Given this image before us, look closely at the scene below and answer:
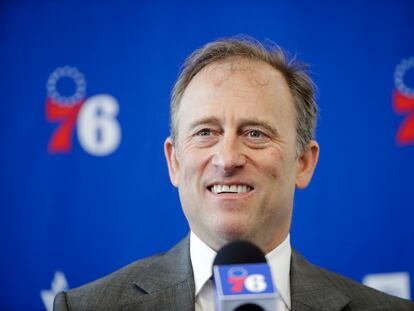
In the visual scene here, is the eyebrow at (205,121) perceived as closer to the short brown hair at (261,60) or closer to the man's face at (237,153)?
the man's face at (237,153)

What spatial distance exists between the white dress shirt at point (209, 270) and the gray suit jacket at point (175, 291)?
0.9 inches

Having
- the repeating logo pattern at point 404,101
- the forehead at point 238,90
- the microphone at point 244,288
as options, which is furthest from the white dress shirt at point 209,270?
the repeating logo pattern at point 404,101

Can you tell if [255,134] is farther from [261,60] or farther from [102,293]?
[102,293]

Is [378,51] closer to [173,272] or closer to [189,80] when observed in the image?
[189,80]

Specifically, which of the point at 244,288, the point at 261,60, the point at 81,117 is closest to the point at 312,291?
the point at 261,60

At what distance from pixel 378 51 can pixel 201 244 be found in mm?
1469

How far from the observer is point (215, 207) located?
79.6 inches

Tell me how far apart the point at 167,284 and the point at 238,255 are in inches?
26.1

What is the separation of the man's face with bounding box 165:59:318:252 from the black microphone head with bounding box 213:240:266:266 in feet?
1.78

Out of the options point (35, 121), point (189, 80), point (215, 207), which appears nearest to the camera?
point (215, 207)

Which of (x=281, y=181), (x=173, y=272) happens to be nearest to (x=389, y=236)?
(x=281, y=181)

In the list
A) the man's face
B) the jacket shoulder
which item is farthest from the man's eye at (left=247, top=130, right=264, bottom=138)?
the jacket shoulder

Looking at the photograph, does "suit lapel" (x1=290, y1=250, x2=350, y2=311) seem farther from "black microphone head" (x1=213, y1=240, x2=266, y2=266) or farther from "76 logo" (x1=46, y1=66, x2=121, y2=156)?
"76 logo" (x1=46, y1=66, x2=121, y2=156)

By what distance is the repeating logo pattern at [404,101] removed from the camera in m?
2.98
